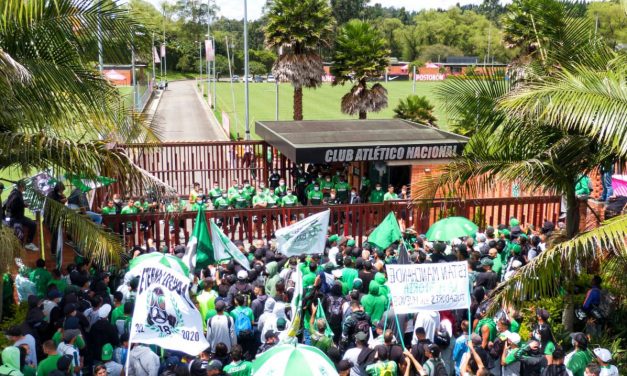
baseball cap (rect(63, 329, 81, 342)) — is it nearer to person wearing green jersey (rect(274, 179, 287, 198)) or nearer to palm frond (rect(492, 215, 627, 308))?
palm frond (rect(492, 215, 627, 308))

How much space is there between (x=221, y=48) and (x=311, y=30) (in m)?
99.6

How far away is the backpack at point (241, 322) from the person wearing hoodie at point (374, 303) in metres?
1.81

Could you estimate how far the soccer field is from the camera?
6012cm

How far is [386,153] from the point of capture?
2056 cm

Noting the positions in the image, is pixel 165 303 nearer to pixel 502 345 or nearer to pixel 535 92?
pixel 502 345

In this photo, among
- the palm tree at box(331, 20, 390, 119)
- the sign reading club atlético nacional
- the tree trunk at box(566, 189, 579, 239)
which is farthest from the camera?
the palm tree at box(331, 20, 390, 119)

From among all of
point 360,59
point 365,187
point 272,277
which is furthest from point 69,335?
point 360,59

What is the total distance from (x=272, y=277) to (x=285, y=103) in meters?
64.5

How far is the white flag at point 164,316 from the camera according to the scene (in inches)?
330

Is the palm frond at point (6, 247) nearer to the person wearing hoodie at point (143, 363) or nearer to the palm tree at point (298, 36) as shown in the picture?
the person wearing hoodie at point (143, 363)

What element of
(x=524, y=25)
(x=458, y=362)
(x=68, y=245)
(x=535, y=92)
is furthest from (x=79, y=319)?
(x=524, y=25)

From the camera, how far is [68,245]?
12.9 m

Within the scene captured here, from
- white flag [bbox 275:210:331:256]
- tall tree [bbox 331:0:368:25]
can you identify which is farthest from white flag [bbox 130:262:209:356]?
tall tree [bbox 331:0:368:25]

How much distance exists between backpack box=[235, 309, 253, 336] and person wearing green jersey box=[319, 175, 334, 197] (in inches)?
457
